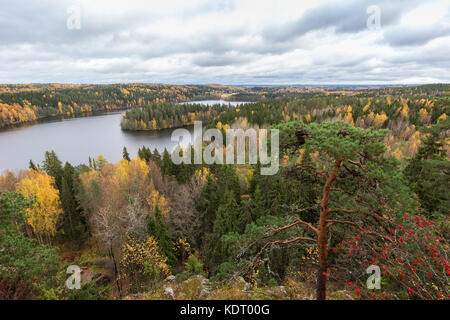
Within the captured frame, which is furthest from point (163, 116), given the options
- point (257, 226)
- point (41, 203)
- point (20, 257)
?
point (257, 226)

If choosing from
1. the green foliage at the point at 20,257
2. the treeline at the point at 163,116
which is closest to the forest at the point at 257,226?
the green foliage at the point at 20,257

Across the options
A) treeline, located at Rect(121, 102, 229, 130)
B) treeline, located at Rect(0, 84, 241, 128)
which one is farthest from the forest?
treeline, located at Rect(0, 84, 241, 128)

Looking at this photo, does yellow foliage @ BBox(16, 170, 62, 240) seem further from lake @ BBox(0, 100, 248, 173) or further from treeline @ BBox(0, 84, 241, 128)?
treeline @ BBox(0, 84, 241, 128)

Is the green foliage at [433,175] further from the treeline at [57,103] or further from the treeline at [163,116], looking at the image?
the treeline at [57,103]

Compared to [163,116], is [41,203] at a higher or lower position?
lower

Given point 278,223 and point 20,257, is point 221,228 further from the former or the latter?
point 20,257
